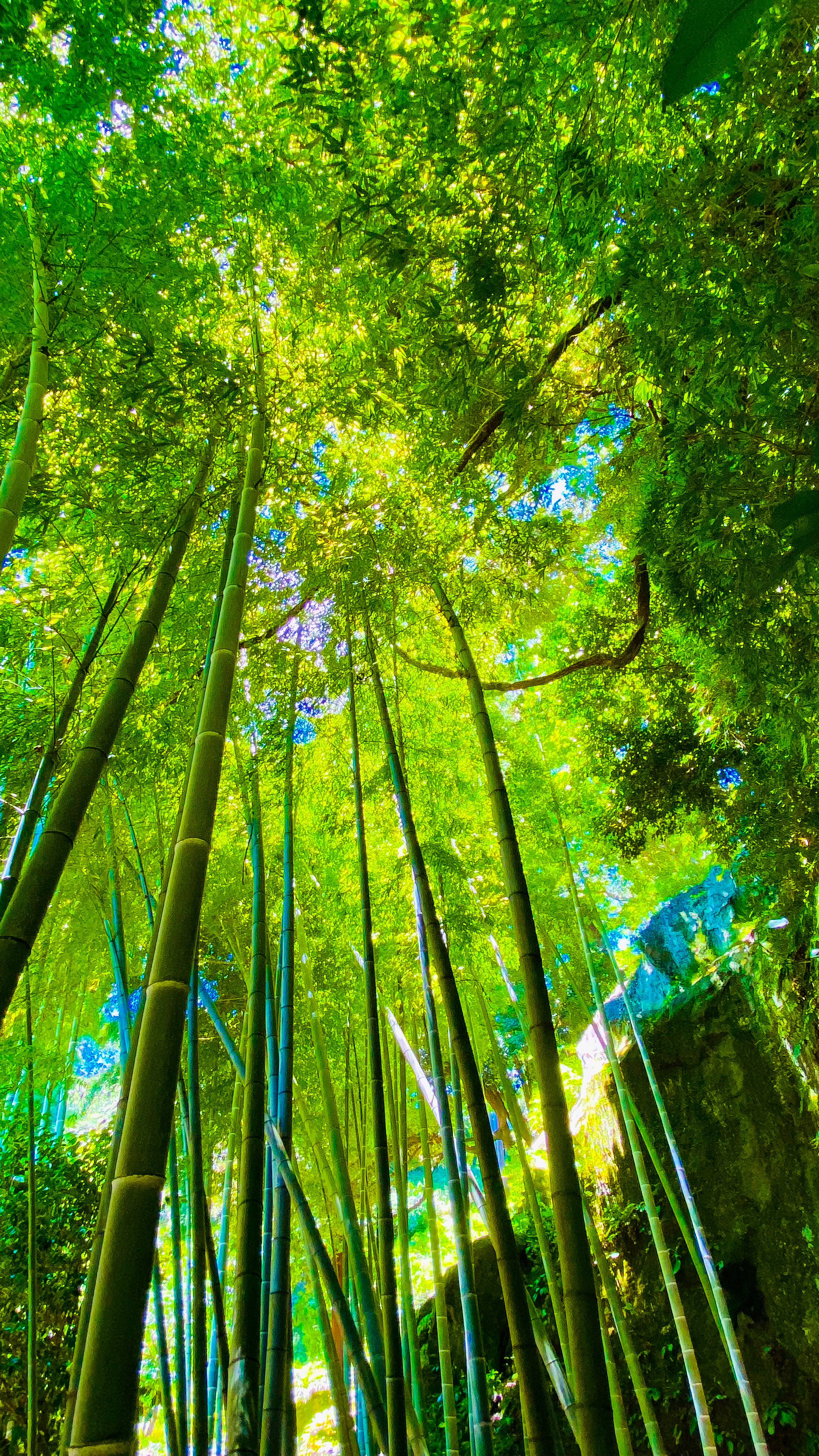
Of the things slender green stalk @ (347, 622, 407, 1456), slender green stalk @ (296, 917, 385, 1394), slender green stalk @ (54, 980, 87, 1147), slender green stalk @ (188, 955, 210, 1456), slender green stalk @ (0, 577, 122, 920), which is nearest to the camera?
slender green stalk @ (347, 622, 407, 1456)

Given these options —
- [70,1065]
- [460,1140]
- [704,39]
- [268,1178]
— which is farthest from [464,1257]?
[70,1065]

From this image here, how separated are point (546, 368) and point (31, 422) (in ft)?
6.46

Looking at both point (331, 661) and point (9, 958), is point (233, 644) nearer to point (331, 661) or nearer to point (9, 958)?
point (9, 958)

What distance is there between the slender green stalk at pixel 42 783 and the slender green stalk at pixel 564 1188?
1215mm

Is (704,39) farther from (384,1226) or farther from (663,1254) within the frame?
(663,1254)

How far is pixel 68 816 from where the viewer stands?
4.97 ft

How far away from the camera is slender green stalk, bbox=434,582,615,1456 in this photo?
1320 millimetres

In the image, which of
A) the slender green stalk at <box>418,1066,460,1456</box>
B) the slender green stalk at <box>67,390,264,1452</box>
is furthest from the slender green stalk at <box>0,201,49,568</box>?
the slender green stalk at <box>418,1066,460,1456</box>

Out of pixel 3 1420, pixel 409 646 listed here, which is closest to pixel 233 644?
pixel 409 646

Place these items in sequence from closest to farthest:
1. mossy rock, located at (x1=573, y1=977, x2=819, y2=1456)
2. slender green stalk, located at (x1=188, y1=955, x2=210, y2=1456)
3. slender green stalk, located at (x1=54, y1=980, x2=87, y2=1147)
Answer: slender green stalk, located at (x1=188, y1=955, x2=210, y2=1456)
mossy rock, located at (x1=573, y1=977, x2=819, y2=1456)
slender green stalk, located at (x1=54, y1=980, x2=87, y2=1147)

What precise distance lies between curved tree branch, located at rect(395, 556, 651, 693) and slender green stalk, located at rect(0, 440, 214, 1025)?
1.93 m

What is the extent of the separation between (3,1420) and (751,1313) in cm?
400

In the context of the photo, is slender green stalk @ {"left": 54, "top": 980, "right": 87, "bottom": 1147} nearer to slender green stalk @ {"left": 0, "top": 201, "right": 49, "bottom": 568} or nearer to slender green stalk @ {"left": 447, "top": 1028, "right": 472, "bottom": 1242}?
slender green stalk @ {"left": 447, "top": 1028, "right": 472, "bottom": 1242}

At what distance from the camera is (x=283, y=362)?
10.6ft
